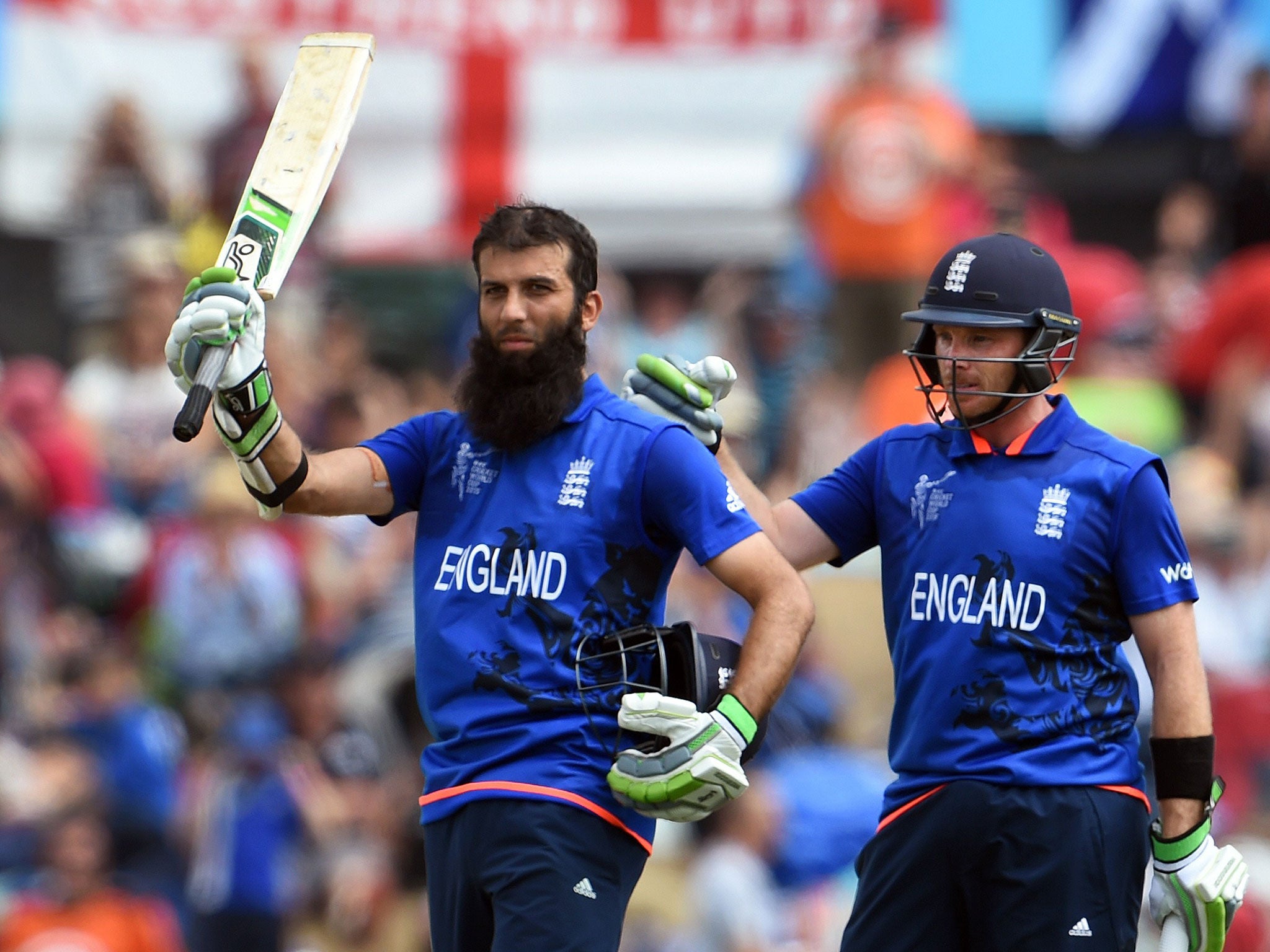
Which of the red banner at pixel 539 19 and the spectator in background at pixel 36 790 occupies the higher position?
the red banner at pixel 539 19

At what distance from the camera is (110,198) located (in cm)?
1124

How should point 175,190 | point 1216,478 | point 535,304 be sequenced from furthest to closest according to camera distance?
point 175,190, point 1216,478, point 535,304

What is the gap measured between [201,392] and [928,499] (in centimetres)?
175

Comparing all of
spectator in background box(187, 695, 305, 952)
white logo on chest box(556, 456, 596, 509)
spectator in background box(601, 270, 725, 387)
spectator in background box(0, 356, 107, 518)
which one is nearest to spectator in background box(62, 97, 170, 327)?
spectator in background box(0, 356, 107, 518)

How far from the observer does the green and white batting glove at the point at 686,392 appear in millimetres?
4945

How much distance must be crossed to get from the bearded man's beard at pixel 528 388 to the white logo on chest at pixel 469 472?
50 mm

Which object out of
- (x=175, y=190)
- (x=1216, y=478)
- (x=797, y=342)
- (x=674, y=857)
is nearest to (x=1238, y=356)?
(x=1216, y=478)

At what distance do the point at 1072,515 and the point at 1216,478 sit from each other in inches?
235

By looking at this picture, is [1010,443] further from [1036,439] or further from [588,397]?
[588,397]

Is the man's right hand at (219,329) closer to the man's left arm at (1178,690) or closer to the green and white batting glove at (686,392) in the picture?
the green and white batting glove at (686,392)

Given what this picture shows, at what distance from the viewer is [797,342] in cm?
1148

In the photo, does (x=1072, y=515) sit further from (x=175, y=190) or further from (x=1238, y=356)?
(x=175, y=190)

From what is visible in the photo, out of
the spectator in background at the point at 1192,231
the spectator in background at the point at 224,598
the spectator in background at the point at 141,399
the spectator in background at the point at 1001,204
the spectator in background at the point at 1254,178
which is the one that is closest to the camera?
the spectator in background at the point at 224,598

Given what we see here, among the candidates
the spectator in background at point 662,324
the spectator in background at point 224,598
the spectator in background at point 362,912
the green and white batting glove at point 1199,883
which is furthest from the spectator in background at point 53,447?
the green and white batting glove at point 1199,883
